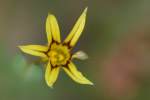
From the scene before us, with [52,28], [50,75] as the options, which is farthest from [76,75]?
[52,28]

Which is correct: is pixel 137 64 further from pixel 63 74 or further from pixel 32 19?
pixel 32 19

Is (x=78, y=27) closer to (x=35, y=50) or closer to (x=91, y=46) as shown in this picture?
(x=35, y=50)

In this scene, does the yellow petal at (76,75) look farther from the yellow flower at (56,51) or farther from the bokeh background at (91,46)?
the bokeh background at (91,46)

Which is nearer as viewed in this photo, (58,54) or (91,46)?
(58,54)
